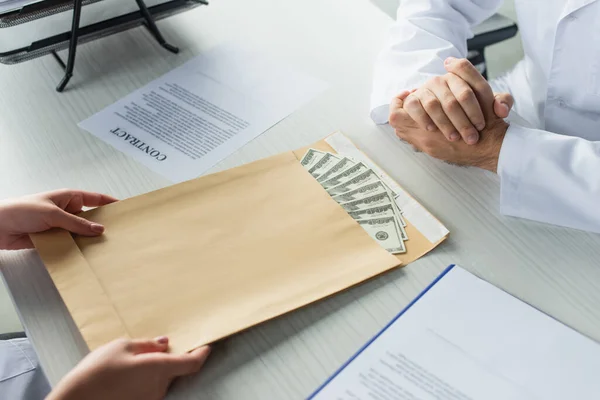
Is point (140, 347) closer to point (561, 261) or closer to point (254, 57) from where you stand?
point (561, 261)

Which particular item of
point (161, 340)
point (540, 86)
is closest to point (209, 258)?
point (161, 340)

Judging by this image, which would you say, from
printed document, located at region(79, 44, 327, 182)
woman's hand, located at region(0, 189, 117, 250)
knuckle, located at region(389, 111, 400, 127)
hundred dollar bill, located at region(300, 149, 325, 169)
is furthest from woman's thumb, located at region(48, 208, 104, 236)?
knuckle, located at region(389, 111, 400, 127)

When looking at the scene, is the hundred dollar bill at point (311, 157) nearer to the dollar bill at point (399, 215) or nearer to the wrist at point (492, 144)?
the dollar bill at point (399, 215)

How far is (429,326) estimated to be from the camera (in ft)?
2.24

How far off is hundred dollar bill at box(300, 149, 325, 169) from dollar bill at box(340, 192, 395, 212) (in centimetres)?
9

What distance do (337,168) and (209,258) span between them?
0.81 ft

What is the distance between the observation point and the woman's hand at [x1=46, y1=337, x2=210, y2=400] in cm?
61

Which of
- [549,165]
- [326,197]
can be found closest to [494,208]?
[549,165]

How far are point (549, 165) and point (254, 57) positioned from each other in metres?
0.55

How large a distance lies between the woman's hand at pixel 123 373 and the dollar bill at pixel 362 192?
1.02ft

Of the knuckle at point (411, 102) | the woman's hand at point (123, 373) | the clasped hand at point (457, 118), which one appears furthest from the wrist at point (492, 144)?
the woman's hand at point (123, 373)

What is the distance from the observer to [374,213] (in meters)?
0.82

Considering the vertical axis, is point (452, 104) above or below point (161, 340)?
above

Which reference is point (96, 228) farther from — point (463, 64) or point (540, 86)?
point (540, 86)
